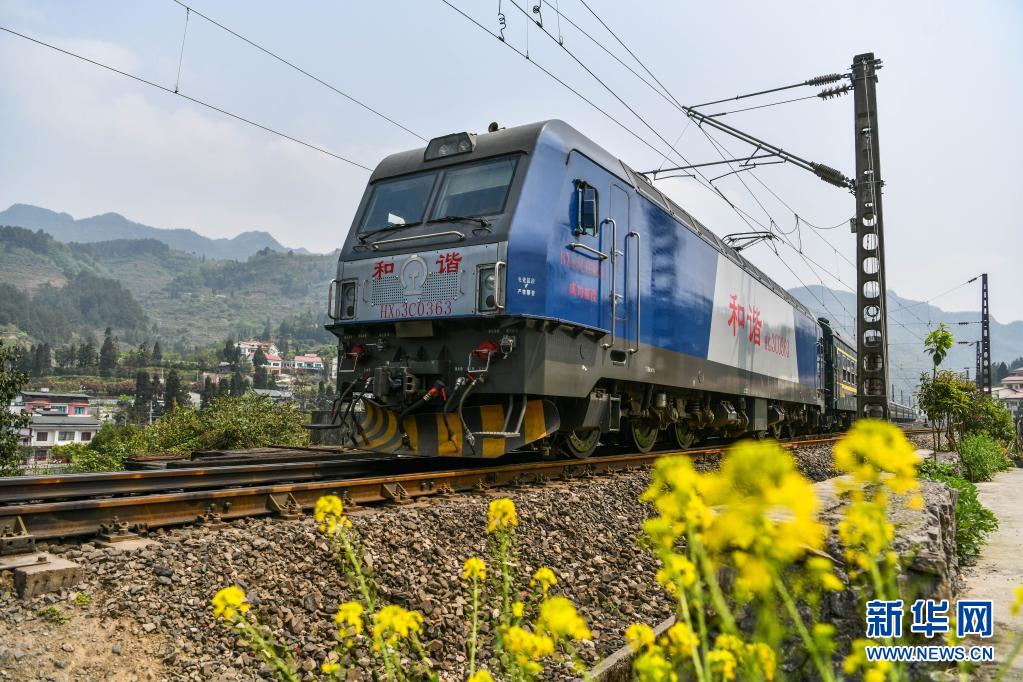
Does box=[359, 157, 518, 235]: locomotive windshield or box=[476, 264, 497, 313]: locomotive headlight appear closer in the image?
box=[476, 264, 497, 313]: locomotive headlight

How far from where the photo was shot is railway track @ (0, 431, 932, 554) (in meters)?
4.74

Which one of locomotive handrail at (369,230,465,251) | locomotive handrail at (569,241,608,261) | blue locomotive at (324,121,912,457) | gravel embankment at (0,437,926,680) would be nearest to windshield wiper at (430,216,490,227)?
blue locomotive at (324,121,912,457)

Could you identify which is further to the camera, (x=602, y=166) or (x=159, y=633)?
(x=602, y=166)

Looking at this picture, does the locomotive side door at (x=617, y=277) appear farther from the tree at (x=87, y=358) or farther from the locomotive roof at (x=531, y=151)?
the tree at (x=87, y=358)

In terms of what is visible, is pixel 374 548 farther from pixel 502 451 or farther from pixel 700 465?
pixel 700 465

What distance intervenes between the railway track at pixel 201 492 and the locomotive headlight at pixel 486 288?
68.3 inches

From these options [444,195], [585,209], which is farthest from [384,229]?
[585,209]

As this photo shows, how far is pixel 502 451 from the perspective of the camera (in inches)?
293

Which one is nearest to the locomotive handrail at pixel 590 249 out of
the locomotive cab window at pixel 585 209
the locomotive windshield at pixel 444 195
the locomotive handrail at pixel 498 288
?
the locomotive cab window at pixel 585 209

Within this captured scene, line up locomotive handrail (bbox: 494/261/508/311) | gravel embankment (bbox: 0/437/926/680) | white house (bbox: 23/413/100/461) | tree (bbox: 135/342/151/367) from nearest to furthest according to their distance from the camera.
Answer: gravel embankment (bbox: 0/437/926/680) → locomotive handrail (bbox: 494/261/508/311) → white house (bbox: 23/413/100/461) → tree (bbox: 135/342/151/367)

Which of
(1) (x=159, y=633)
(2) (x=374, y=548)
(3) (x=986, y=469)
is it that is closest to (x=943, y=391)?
(3) (x=986, y=469)

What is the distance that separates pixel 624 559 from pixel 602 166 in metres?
4.96

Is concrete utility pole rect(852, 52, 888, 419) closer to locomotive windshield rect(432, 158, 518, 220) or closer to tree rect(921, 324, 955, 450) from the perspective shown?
tree rect(921, 324, 955, 450)

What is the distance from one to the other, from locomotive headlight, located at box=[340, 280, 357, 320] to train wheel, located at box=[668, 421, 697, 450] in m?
6.21
